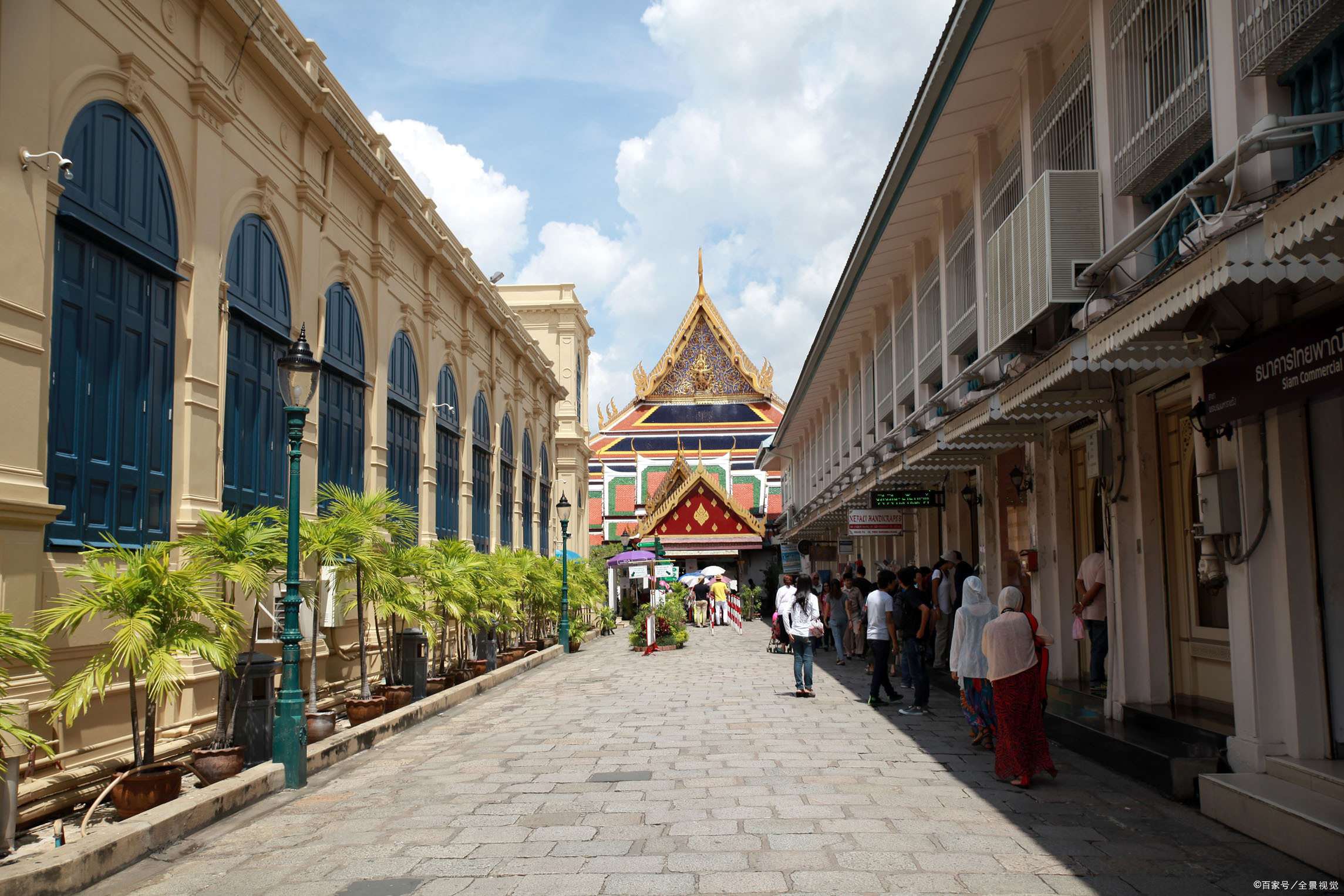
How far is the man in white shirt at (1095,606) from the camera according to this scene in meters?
11.0

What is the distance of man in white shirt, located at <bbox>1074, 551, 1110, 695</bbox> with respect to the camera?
35.9 ft

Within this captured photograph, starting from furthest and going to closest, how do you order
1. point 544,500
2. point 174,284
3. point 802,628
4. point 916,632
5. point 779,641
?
1. point 544,500
2. point 779,641
3. point 802,628
4. point 916,632
5. point 174,284

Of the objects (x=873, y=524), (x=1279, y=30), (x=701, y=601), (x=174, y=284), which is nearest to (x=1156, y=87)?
(x=1279, y=30)

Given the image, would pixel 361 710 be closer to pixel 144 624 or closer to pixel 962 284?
pixel 144 624

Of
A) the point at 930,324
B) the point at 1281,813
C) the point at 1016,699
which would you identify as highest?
the point at 930,324

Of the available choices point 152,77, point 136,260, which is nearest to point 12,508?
point 136,260

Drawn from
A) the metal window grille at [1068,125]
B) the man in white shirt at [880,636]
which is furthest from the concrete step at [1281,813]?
the man in white shirt at [880,636]

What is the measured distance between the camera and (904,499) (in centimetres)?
1783

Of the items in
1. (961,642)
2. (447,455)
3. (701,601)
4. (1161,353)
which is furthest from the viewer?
(701,601)

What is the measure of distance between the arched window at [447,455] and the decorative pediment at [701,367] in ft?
116

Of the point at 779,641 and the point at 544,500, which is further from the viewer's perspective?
the point at 544,500

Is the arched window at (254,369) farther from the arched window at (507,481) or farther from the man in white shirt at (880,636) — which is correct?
the arched window at (507,481)

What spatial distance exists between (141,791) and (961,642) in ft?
22.7

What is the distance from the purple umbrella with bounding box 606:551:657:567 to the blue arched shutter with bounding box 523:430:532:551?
2.81 m
